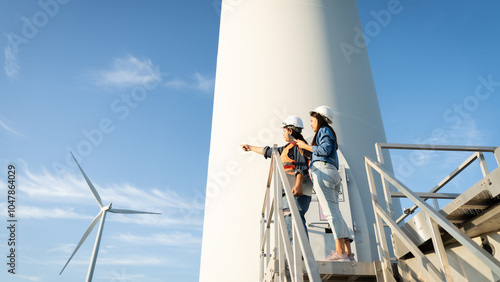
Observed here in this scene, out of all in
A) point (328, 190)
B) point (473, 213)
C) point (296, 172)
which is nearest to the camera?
point (473, 213)

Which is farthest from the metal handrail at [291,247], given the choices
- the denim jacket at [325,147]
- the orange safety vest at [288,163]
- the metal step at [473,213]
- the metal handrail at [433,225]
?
the metal step at [473,213]

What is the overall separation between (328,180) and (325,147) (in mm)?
352

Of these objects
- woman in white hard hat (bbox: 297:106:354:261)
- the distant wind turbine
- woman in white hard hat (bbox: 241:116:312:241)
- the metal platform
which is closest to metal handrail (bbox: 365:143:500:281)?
the metal platform

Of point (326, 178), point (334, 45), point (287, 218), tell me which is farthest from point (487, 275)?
point (334, 45)

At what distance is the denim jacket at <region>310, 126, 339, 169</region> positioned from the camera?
12.5 ft

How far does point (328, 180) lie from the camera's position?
3.75 metres

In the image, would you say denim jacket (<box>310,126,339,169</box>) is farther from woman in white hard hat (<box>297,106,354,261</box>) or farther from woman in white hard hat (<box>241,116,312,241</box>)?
woman in white hard hat (<box>241,116,312,241</box>)

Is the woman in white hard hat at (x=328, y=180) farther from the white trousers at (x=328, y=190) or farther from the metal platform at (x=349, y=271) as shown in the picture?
the metal platform at (x=349, y=271)

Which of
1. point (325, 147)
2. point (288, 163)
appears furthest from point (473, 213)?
point (288, 163)

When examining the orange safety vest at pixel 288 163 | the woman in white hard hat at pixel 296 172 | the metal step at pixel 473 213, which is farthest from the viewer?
the orange safety vest at pixel 288 163

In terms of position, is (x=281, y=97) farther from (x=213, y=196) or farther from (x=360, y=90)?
(x=213, y=196)

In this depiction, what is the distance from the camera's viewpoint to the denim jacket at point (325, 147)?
3.80 meters

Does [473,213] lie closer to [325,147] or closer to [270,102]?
[325,147]

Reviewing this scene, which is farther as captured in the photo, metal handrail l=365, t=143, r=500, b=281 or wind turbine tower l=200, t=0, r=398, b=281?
wind turbine tower l=200, t=0, r=398, b=281
